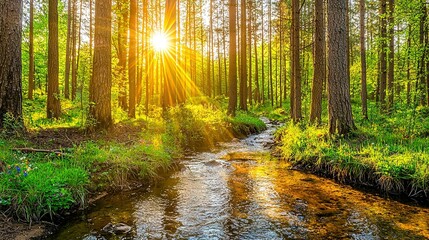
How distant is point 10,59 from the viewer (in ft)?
24.1

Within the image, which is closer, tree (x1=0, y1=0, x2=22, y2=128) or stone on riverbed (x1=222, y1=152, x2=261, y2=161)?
tree (x1=0, y1=0, x2=22, y2=128)

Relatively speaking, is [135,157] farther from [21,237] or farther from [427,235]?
[427,235]

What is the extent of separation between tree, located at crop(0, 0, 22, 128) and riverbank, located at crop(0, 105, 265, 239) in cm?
83

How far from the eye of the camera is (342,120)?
927 centimetres

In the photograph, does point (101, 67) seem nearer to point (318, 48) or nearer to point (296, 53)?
point (318, 48)

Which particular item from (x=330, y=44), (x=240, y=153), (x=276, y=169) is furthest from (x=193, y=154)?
(x=330, y=44)

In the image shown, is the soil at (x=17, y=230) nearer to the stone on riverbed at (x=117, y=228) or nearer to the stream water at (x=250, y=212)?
the stream water at (x=250, y=212)

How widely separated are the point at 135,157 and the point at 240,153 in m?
4.63

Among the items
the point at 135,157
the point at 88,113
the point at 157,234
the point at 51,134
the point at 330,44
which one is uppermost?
the point at 330,44

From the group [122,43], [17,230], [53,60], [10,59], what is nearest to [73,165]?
[17,230]

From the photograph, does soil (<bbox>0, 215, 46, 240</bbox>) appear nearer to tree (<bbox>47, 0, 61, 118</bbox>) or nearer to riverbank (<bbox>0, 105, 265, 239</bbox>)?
riverbank (<bbox>0, 105, 265, 239</bbox>)

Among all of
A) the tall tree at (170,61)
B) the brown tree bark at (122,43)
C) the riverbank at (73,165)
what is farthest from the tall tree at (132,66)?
the riverbank at (73,165)

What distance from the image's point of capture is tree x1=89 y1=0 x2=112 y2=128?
351 inches

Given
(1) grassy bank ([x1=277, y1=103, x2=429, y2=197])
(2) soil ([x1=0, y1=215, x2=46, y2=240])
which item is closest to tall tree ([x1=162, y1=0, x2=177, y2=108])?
(1) grassy bank ([x1=277, y1=103, x2=429, y2=197])
